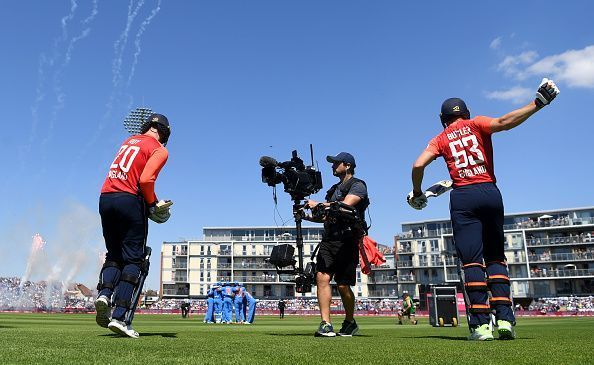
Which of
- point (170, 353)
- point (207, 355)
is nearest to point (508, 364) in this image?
point (207, 355)

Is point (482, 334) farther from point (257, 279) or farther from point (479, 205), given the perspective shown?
point (257, 279)

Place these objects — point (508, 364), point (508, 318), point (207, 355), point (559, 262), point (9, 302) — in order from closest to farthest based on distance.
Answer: point (508, 364)
point (207, 355)
point (508, 318)
point (9, 302)
point (559, 262)

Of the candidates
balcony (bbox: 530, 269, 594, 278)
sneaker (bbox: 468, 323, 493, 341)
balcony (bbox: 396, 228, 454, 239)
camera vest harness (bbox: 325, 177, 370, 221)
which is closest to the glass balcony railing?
balcony (bbox: 396, 228, 454, 239)

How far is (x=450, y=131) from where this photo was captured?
17.4ft

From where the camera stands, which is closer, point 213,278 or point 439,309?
point 439,309

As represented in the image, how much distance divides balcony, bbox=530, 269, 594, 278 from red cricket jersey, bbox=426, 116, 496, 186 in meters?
91.5

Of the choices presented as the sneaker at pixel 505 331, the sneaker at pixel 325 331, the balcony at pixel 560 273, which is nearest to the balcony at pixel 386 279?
the balcony at pixel 560 273

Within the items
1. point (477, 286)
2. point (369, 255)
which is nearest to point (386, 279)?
point (369, 255)

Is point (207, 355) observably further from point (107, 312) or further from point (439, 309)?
point (439, 309)

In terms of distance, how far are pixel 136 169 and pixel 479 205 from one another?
372 cm

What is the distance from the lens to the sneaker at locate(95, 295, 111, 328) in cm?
496

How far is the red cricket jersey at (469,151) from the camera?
5031 mm

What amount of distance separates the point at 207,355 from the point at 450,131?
358 cm

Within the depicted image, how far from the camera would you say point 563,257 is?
85.3 m
